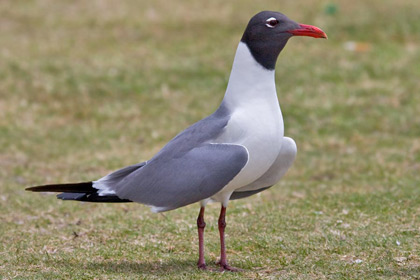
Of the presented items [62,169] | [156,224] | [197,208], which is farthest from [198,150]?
[62,169]

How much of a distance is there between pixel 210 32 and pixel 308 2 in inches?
105

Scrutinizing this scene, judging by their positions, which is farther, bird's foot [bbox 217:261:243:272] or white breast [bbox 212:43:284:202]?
bird's foot [bbox 217:261:243:272]

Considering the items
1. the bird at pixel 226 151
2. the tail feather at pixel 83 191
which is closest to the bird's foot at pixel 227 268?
the bird at pixel 226 151

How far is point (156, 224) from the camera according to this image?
6.97 metres

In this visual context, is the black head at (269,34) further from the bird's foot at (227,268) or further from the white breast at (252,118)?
the bird's foot at (227,268)

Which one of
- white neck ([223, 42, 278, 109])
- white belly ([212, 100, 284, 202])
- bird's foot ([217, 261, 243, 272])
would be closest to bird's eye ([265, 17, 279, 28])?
white neck ([223, 42, 278, 109])

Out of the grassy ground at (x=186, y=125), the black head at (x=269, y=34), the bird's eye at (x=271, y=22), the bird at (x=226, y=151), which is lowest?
the grassy ground at (x=186, y=125)

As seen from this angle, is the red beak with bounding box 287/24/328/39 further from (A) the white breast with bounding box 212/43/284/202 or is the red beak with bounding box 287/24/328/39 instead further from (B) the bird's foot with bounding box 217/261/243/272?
(B) the bird's foot with bounding box 217/261/243/272

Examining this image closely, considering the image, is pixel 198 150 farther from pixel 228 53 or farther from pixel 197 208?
pixel 228 53

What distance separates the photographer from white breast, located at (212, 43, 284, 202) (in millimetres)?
5168

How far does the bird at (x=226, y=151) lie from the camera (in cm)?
512

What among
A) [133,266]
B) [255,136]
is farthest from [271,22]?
[133,266]

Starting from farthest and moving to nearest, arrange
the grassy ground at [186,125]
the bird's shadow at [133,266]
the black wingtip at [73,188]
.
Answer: the grassy ground at [186,125] → the bird's shadow at [133,266] → the black wingtip at [73,188]

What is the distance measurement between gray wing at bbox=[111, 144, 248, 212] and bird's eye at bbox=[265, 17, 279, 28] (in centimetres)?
93
